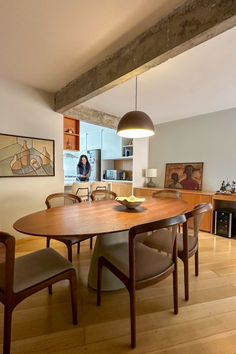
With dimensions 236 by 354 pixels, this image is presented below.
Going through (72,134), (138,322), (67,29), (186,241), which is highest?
(67,29)

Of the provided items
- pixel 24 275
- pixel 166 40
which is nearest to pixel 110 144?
pixel 166 40

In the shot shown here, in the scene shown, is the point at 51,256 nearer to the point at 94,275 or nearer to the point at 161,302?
the point at 94,275

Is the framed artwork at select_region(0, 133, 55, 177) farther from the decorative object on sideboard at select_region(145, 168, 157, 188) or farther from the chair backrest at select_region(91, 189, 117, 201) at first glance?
the decorative object on sideboard at select_region(145, 168, 157, 188)

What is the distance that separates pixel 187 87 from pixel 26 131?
2609mm

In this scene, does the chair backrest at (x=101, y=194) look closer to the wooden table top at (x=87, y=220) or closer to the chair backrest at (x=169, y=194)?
the chair backrest at (x=169, y=194)

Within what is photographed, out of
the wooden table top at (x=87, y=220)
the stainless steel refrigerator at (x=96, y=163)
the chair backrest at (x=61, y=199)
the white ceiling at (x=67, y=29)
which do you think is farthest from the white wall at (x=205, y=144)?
the chair backrest at (x=61, y=199)

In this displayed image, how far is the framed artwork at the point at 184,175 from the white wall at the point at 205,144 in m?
0.10

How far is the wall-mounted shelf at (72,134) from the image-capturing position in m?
4.07

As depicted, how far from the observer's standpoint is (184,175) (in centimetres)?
437

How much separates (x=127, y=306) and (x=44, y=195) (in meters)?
2.32

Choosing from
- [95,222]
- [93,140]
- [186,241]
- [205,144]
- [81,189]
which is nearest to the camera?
[95,222]

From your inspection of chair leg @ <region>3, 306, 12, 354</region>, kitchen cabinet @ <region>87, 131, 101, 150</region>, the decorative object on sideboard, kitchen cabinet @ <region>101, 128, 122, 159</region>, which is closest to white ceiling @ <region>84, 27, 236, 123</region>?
the decorative object on sideboard

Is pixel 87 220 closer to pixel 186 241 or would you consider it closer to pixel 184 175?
pixel 186 241

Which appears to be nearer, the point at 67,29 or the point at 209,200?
the point at 67,29
